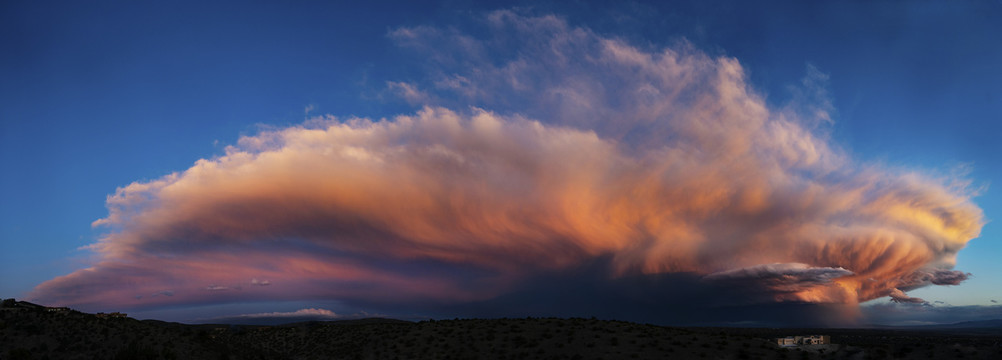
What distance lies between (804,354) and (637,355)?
18170 millimetres

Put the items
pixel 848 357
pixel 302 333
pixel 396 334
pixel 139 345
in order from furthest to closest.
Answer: pixel 302 333, pixel 396 334, pixel 139 345, pixel 848 357

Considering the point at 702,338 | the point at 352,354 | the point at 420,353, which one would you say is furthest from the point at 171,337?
the point at 702,338

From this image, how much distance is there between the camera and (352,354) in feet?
276

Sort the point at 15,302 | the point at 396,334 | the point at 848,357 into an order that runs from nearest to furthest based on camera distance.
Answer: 1. the point at 848,357
2. the point at 15,302
3. the point at 396,334

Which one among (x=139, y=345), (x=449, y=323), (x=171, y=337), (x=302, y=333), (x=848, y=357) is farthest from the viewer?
(x=302, y=333)

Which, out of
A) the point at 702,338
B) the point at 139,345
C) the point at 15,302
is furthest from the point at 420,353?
the point at 15,302

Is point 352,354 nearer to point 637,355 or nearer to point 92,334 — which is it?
point 92,334

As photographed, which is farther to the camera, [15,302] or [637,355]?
[15,302]

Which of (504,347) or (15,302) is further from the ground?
(15,302)

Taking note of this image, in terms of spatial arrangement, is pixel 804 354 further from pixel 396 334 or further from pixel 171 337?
pixel 171 337

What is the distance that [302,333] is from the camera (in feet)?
353

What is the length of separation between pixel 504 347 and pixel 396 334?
24566 mm

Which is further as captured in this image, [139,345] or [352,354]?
[352,354]

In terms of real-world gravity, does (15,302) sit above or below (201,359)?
above
